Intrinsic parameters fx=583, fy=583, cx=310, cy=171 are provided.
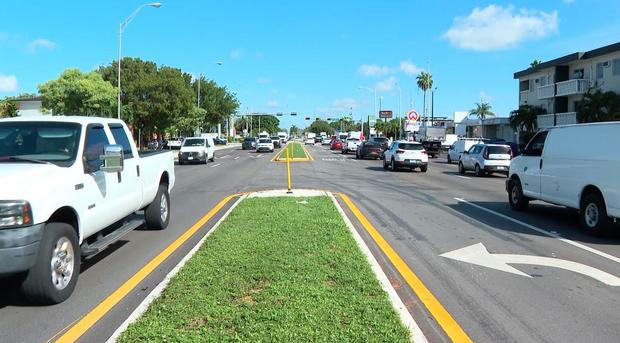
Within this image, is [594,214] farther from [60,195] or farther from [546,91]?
[546,91]

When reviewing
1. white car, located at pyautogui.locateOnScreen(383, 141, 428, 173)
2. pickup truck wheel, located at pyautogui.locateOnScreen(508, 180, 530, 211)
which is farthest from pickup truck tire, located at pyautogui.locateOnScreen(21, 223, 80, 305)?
white car, located at pyautogui.locateOnScreen(383, 141, 428, 173)

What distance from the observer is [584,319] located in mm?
5531

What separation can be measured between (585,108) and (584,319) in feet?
131

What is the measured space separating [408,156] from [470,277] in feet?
72.9

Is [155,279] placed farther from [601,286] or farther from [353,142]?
[353,142]

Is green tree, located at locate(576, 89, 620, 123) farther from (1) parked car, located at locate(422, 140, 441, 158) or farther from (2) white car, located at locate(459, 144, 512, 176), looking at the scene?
(2) white car, located at locate(459, 144, 512, 176)

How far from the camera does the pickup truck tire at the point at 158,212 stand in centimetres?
996

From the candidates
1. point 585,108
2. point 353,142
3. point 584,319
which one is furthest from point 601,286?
point 353,142

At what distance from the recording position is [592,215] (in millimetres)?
10297

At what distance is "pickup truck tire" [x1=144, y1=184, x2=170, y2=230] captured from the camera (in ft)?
32.7

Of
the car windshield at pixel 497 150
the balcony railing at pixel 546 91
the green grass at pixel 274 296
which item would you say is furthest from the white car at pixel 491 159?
the balcony railing at pixel 546 91

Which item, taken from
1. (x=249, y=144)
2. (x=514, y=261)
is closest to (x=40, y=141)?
(x=514, y=261)

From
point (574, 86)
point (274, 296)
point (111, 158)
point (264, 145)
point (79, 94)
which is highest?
point (574, 86)

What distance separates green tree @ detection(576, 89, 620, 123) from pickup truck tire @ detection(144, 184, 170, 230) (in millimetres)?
36041
